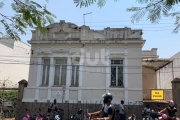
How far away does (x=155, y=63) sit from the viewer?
2067 centimetres

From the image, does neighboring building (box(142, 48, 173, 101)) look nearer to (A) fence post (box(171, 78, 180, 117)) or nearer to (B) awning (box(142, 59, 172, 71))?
(B) awning (box(142, 59, 172, 71))

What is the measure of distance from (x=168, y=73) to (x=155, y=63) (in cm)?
256

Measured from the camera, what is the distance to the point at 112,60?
55.0 ft

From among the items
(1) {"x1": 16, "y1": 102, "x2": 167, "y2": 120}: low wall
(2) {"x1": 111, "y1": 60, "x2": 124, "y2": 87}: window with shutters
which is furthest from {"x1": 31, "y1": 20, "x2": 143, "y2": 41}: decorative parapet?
(1) {"x1": 16, "y1": 102, "x2": 167, "y2": 120}: low wall

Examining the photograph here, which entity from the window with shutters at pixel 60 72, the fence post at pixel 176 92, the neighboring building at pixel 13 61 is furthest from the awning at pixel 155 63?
the neighboring building at pixel 13 61

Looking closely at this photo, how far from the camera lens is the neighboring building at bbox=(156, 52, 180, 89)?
21014mm

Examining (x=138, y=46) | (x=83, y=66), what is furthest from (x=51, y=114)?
(x=138, y=46)

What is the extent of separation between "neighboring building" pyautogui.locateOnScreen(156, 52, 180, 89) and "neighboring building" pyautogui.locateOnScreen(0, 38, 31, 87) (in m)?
16.5

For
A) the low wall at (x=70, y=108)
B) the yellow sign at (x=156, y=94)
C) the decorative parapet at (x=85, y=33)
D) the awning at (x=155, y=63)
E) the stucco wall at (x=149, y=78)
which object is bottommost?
the low wall at (x=70, y=108)

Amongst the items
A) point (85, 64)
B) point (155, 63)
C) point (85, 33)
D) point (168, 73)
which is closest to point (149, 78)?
point (168, 73)

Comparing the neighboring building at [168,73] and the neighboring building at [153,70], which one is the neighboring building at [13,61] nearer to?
the neighboring building at [153,70]

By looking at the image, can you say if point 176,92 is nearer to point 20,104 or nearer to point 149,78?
point 149,78

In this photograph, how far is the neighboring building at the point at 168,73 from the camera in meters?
21.0

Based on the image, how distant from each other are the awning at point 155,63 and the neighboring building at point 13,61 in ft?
48.6
